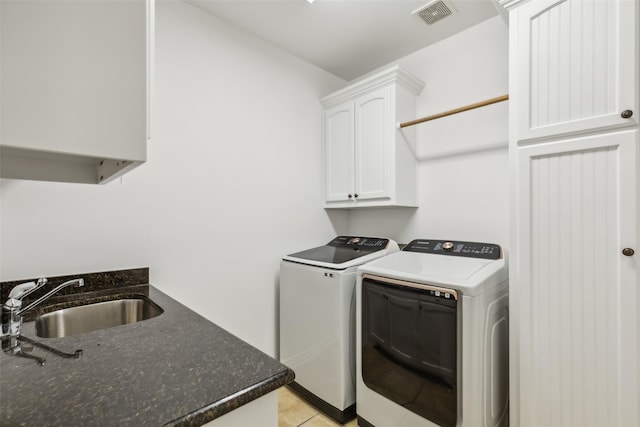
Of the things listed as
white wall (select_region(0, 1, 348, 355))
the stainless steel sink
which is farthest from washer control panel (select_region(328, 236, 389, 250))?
the stainless steel sink

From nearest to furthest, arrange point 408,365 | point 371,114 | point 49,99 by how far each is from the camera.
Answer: point 49,99
point 408,365
point 371,114

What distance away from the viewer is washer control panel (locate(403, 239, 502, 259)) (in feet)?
5.95

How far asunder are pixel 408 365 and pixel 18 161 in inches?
70.0

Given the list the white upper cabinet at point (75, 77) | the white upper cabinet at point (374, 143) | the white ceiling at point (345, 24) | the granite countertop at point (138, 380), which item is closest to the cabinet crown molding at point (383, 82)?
the white upper cabinet at point (374, 143)

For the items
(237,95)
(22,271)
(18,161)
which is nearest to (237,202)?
(237,95)

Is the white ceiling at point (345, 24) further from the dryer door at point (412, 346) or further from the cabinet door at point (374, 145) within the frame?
the dryer door at point (412, 346)

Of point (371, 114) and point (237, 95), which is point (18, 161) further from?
point (371, 114)

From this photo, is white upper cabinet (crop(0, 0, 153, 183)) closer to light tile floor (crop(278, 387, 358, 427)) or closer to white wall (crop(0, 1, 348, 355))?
white wall (crop(0, 1, 348, 355))

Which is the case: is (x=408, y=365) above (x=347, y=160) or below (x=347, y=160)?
below

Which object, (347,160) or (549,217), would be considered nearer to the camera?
(549,217)

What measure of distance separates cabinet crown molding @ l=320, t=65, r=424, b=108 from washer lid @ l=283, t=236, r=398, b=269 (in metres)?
1.21

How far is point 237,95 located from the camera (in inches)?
86.2

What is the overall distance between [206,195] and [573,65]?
6.80 feet

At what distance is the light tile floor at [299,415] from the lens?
6.16 ft
